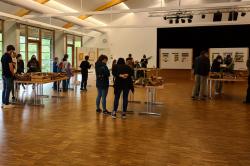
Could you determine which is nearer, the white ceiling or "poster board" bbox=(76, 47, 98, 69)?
the white ceiling

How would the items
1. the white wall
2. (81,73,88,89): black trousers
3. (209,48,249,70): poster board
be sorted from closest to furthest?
(81,73,88,89): black trousers
(209,48,249,70): poster board
the white wall

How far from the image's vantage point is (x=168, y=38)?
15.2 metres

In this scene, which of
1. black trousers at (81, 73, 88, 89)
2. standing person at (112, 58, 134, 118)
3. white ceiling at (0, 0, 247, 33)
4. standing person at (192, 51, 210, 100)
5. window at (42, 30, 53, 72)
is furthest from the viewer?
window at (42, 30, 53, 72)

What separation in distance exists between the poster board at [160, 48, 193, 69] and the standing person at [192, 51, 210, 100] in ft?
23.1

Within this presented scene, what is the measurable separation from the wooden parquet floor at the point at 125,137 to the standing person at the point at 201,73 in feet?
4.63

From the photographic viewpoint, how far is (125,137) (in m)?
4.13

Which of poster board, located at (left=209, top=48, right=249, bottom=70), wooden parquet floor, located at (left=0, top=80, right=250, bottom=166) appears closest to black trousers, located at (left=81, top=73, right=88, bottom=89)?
wooden parquet floor, located at (left=0, top=80, right=250, bottom=166)

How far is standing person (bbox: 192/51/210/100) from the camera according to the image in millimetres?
7750

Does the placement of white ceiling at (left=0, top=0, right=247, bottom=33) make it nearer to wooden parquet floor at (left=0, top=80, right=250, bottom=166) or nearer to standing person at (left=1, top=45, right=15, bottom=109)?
standing person at (left=1, top=45, right=15, bottom=109)

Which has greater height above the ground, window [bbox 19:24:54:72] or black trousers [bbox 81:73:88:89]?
window [bbox 19:24:54:72]

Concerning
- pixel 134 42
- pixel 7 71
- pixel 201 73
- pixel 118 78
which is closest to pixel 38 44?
pixel 134 42

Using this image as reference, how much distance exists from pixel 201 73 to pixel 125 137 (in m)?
4.42

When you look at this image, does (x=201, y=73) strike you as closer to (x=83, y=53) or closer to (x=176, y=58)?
(x=83, y=53)

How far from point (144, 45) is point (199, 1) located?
3847mm
